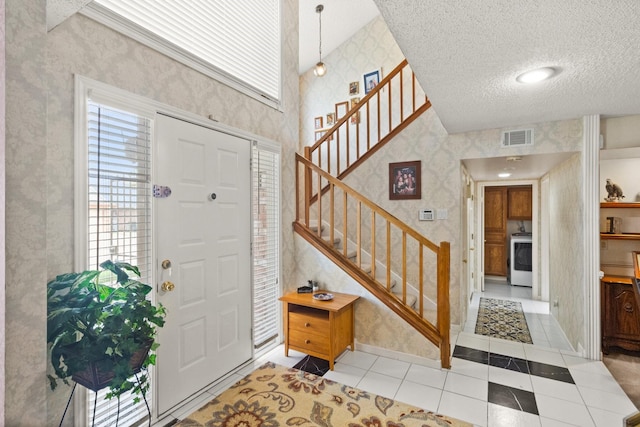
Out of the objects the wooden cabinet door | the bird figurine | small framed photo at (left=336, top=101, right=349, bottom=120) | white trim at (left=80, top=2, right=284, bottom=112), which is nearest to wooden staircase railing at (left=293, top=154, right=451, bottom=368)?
white trim at (left=80, top=2, right=284, bottom=112)

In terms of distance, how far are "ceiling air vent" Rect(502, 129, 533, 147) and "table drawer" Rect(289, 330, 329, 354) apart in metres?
2.68

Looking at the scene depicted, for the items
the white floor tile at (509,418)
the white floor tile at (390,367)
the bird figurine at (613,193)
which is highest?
the bird figurine at (613,193)

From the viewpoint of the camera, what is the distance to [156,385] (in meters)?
2.08

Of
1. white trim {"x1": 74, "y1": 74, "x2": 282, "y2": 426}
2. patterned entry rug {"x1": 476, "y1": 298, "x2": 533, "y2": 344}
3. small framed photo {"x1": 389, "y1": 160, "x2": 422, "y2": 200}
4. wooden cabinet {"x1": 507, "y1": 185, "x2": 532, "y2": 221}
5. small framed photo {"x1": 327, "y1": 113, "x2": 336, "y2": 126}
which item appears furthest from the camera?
wooden cabinet {"x1": 507, "y1": 185, "x2": 532, "y2": 221}

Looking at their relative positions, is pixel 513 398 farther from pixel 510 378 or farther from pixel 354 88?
pixel 354 88

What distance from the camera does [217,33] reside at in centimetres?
259

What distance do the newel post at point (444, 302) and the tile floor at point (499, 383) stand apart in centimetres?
16

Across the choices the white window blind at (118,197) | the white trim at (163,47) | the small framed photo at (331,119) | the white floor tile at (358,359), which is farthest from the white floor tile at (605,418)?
the small framed photo at (331,119)

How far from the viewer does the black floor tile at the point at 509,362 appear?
2.82 meters

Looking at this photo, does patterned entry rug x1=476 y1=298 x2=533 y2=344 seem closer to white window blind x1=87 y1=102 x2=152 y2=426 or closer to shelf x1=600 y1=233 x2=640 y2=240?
shelf x1=600 y1=233 x2=640 y2=240

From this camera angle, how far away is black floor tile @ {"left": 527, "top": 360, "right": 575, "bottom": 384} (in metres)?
2.64

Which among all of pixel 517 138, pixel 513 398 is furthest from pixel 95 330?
pixel 517 138

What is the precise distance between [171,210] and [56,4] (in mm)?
1227

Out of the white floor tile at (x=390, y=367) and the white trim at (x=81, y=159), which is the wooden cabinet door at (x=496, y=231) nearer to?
the white floor tile at (x=390, y=367)
